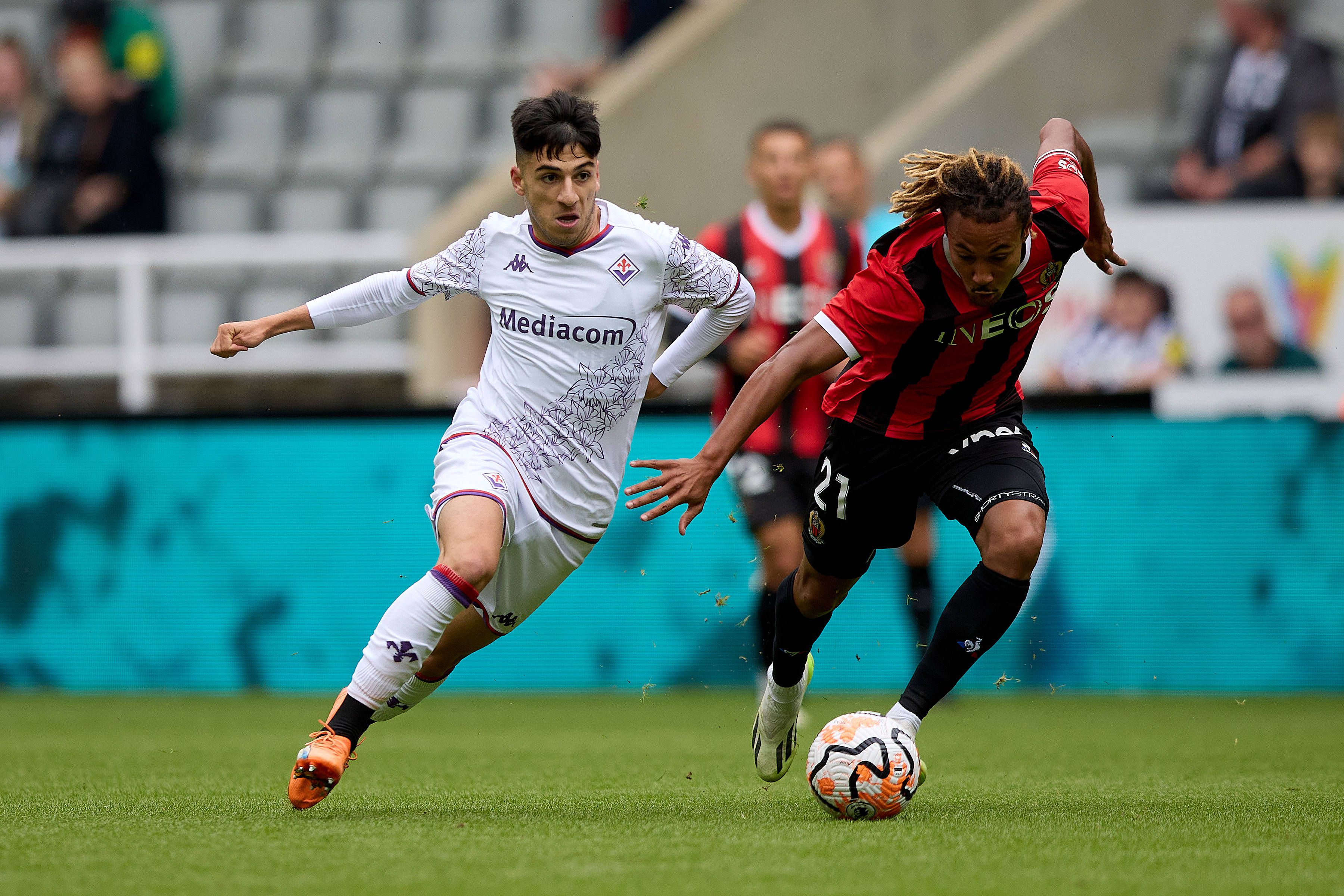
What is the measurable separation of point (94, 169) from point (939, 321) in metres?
8.32

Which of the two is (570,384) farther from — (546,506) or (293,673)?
(293,673)

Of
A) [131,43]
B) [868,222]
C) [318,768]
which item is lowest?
[318,768]

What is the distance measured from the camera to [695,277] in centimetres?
503

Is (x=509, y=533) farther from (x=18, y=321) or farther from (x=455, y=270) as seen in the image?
(x=18, y=321)

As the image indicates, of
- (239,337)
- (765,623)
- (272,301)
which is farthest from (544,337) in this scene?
(272,301)

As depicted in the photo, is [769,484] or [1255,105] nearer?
[769,484]

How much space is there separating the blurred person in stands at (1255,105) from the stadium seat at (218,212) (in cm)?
681

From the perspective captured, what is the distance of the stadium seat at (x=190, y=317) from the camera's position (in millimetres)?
Result: 10852

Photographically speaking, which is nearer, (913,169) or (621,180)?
(913,169)

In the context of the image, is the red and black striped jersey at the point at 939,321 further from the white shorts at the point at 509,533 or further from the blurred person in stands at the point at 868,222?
the blurred person in stands at the point at 868,222

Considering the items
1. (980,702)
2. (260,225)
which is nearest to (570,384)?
(980,702)

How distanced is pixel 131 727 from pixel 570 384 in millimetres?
3517

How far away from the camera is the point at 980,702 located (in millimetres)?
8328

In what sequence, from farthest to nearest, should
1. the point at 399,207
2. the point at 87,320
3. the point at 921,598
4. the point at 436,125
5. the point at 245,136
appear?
the point at 245,136
the point at 436,125
the point at 399,207
the point at 87,320
the point at 921,598
